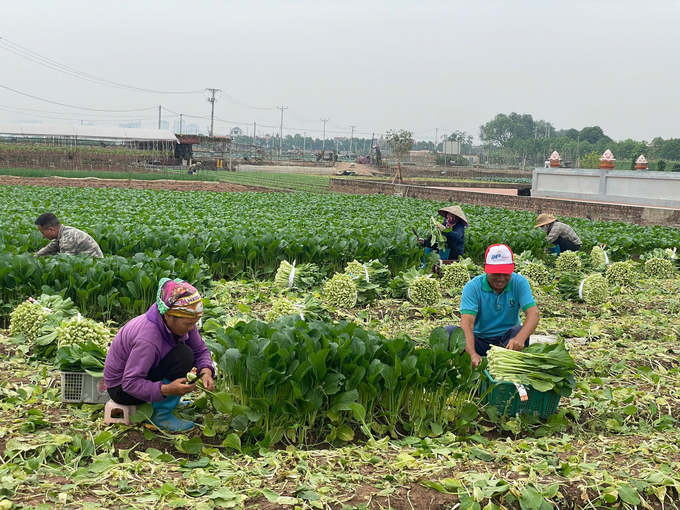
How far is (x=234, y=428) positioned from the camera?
4.05 metres

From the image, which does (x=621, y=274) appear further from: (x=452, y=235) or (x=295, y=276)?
(x=295, y=276)

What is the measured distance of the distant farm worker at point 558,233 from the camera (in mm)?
10875

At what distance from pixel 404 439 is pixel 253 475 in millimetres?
1054

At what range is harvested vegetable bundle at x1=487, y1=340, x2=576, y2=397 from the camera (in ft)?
14.5

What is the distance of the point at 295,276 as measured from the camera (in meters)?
A: 8.75

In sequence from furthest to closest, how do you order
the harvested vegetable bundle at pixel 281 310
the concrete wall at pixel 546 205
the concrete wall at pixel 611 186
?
1. the concrete wall at pixel 611 186
2. the concrete wall at pixel 546 205
3. the harvested vegetable bundle at pixel 281 310

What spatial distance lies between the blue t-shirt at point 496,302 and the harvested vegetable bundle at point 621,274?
5641mm

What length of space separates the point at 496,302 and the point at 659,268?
741 cm

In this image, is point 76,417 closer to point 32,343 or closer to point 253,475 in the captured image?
point 253,475

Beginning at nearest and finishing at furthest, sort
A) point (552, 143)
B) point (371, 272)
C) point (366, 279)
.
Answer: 1. point (366, 279)
2. point (371, 272)
3. point (552, 143)

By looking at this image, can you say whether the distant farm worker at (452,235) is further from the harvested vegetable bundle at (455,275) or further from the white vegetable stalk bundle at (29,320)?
the white vegetable stalk bundle at (29,320)

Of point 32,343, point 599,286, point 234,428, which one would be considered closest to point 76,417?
point 234,428

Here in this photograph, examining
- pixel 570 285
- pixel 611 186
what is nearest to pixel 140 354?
pixel 570 285

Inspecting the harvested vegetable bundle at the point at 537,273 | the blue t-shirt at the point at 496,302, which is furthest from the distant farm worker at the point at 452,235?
the blue t-shirt at the point at 496,302
